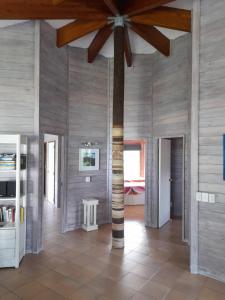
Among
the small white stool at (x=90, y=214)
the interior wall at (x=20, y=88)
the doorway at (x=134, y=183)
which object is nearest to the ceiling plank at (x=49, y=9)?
the interior wall at (x=20, y=88)

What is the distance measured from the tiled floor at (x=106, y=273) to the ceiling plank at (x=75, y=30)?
3.75 metres

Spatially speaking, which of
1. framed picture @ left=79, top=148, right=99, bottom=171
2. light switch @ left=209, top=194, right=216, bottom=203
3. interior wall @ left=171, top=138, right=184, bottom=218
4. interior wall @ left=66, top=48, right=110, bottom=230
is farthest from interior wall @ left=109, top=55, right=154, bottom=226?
light switch @ left=209, top=194, right=216, bottom=203

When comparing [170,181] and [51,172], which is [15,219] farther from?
[51,172]

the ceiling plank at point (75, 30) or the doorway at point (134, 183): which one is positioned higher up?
the ceiling plank at point (75, 30)

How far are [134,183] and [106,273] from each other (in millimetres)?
4815

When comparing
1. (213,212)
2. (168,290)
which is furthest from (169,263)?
(213,212)

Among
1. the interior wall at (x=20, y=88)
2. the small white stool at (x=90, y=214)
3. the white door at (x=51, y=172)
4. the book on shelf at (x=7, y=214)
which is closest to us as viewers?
the book on shelf at (x=7, y=214)

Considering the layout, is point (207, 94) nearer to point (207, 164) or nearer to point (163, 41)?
point (207, 164)

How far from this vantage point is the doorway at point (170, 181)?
5522 millimetres

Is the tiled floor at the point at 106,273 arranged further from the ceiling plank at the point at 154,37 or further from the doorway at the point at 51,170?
the ceiling plank at the point at 154,37

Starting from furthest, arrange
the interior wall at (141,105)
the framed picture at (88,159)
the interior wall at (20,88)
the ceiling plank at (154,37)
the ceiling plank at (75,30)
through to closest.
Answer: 1. the interior wall at (141,105)
2. the framed picture at (88,159)
3. the ceiling plank at (154,37)
4. the ceiling plank at (75,30)
5. the interior wall at (20,88)

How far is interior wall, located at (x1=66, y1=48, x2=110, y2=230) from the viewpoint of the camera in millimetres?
5258

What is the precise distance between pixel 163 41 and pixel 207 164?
9.46 feet

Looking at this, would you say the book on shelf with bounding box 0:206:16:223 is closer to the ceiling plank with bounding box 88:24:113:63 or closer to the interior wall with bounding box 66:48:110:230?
the interior wall with bounding box 66:48:110:230
